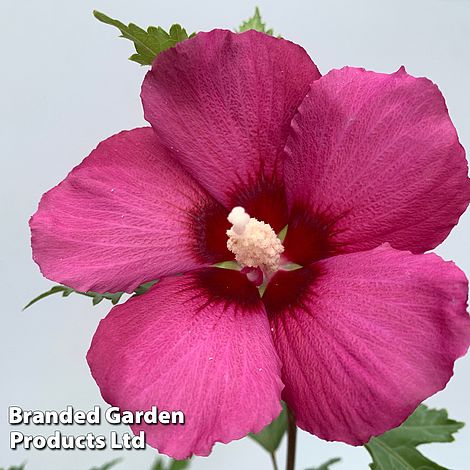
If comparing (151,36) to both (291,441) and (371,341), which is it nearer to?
(371,341)

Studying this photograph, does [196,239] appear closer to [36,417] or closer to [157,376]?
[157,376]

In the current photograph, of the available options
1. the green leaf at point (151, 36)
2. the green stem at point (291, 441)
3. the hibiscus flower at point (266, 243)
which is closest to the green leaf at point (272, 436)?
the green stem at point (291, 441)

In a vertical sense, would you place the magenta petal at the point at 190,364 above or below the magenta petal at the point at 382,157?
below

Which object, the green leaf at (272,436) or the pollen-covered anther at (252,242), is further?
the green leaf at (272,436)

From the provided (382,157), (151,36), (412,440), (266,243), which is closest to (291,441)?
(412,440)

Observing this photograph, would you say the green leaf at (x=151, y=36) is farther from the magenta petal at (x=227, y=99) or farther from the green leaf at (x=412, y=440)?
the green leaf at (x=412, y=440)

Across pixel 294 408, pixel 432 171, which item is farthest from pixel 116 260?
pixel 432 171

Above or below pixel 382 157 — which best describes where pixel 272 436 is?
below

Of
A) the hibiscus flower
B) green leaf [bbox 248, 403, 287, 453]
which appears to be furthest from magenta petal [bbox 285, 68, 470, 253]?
green leaf [bbox 248, 403, 287, 453]
